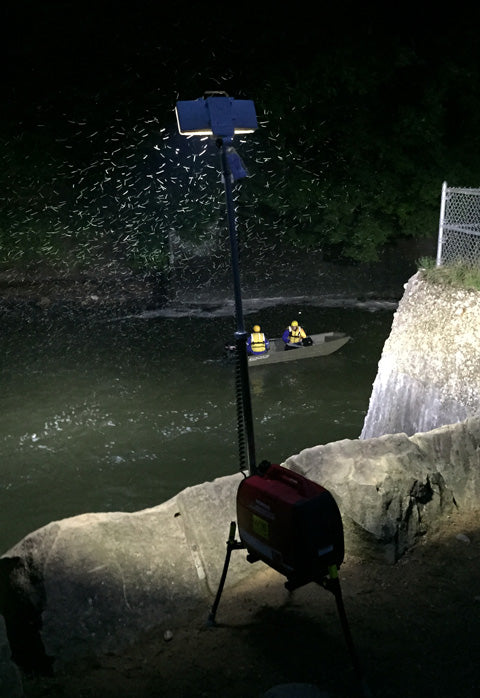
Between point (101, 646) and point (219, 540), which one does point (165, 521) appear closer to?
point (219, 540)

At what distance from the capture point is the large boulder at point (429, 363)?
10484mm

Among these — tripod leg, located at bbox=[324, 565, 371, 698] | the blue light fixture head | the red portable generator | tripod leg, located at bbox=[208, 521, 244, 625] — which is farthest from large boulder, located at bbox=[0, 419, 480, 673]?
the blue light fixture head

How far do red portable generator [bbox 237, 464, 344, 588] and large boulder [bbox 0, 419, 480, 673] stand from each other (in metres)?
1.08

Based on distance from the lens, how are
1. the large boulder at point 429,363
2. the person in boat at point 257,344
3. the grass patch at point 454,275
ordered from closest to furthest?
the large boulder at point 429,363 → the grass patch at point 454,275 → the person in boat at point 257,344

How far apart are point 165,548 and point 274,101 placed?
2268 cm

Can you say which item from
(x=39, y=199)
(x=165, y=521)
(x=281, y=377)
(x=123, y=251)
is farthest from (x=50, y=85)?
(x=165, y=521)

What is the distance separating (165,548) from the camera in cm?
542

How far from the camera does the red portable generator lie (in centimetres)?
414

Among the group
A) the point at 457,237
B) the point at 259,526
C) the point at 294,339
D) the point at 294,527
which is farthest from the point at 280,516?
the point at 294,339

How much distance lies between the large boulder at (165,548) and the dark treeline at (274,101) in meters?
21.5

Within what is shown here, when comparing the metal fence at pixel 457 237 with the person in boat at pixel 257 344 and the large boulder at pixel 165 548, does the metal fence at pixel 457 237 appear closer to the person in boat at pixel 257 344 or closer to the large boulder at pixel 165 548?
the large boulder at pixel 165 548

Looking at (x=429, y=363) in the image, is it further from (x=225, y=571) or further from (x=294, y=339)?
(x=294, y=339)

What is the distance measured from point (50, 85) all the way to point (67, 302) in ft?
27.8

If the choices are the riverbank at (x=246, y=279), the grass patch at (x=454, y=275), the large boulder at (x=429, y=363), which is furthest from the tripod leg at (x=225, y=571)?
the riverbank at (x=246, y=279)
